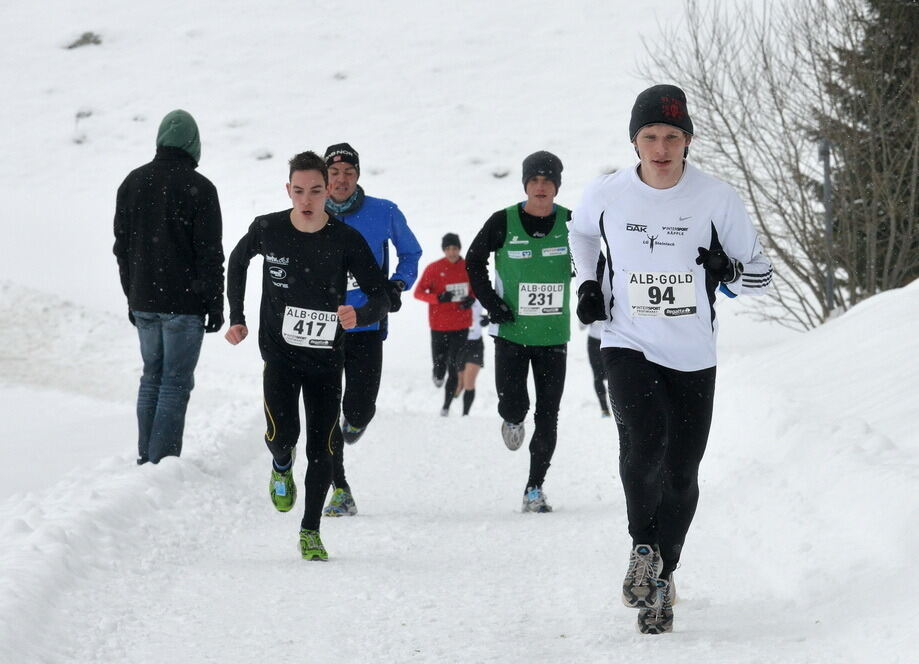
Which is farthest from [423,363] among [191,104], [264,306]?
[191,104]

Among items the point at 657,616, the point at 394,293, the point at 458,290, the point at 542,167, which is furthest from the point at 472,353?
the point at 657,616

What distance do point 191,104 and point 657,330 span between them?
1480 inches

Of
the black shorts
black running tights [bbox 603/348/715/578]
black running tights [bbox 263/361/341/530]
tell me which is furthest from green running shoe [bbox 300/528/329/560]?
the black shorts

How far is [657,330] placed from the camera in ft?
13.2

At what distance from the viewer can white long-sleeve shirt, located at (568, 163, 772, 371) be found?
13.2 feet

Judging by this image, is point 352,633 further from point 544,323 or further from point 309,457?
point 544,323

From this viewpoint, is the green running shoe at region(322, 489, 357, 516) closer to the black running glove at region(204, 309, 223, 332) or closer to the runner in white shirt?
the black running glove at region(204, 309, 223, 332)

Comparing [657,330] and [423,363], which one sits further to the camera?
[423,363]

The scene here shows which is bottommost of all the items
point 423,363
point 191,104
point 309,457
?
point 423,363

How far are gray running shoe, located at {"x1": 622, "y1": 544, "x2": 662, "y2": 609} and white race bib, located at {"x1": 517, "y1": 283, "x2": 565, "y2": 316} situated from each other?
276 centimetres

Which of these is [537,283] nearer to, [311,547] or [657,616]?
[311,547]

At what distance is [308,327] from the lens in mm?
5164

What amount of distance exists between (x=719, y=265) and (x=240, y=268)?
2.54 m

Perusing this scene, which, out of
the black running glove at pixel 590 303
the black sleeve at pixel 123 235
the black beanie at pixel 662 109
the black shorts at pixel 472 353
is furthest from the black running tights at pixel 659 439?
the black shorts at pixel 472 353
